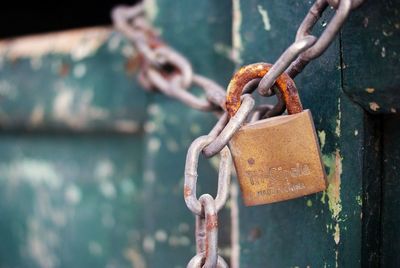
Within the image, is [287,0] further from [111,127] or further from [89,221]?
[89,221]

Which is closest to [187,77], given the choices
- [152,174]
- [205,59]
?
[205,59]

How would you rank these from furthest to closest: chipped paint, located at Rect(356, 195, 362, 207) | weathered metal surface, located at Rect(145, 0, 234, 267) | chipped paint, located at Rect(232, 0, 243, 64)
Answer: weathered metal surface, located at Rect(145, 0, 234, 267) < chipped paint, located at Rect(232, 0, 243, 64) < chipped paint, located at Rect(356, 195, 362, 207)

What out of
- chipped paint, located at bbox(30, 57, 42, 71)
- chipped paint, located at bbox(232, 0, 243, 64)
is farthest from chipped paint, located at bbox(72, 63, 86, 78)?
chipped paint, located at bbox(232, 0, 243, 64)

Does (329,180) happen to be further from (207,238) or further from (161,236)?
(161,236)

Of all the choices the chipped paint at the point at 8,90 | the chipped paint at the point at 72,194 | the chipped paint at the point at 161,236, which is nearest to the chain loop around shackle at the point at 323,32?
the chipped paint at the point at 161,236

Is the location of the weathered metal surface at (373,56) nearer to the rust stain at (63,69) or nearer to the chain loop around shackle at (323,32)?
the chain loop around shackle at (323,32)

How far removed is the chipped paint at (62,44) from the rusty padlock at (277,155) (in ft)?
1.94

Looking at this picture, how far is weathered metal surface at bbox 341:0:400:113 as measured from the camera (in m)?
0.46

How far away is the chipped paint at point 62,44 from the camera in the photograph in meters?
1.03

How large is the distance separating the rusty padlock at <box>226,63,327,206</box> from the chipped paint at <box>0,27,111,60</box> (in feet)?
1.94

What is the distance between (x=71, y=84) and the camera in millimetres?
1058

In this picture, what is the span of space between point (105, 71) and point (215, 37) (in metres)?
0.26

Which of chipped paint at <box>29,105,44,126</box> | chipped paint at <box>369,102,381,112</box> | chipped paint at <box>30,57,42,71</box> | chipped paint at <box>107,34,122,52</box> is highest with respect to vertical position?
chipped paint at <box>107,34,122,52</box>

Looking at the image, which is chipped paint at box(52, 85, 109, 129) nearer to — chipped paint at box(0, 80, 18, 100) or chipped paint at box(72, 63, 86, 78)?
chipped paint at box(72, 63, 86, 78)
